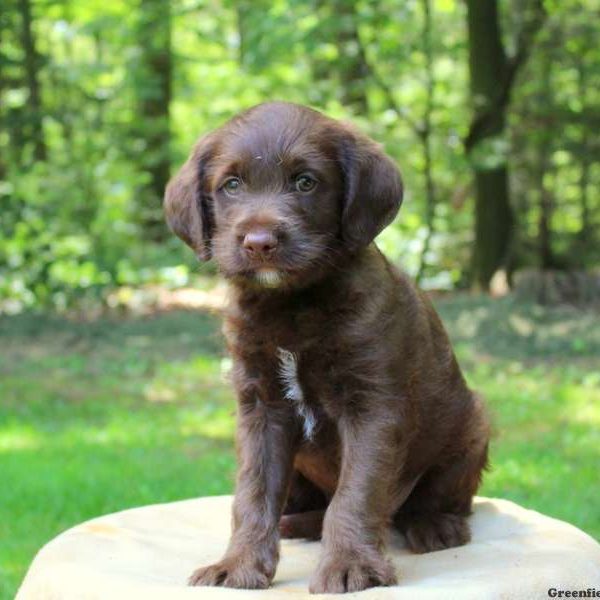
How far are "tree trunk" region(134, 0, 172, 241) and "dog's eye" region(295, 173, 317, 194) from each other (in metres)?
11.6

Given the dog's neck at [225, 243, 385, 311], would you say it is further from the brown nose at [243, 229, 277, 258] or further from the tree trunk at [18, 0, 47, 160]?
the tree trunk at [18, 0, 47, 160]

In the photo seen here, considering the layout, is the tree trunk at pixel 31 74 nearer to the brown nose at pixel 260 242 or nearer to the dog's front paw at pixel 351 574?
the brown nose at pixel 260 242

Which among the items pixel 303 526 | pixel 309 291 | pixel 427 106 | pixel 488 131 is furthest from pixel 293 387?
pixel 488 131

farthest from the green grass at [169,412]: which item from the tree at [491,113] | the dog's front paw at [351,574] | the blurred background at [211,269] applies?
the tree at [491,113]

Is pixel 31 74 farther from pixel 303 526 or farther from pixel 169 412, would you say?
pixel 303 526

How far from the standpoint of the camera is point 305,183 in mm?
3912

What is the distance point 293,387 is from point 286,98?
10666 mm

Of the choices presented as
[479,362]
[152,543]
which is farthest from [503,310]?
[152,543]

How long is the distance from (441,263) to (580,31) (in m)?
4.04

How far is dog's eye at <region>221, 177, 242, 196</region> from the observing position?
12.9 ft

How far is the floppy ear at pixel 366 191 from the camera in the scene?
3979 millimetres

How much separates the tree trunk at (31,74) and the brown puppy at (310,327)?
1085cm

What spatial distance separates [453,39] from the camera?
16703 millimetres

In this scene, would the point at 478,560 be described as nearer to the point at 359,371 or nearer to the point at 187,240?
the point at 359,371
